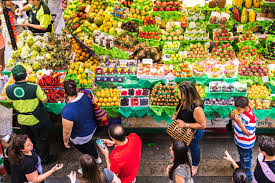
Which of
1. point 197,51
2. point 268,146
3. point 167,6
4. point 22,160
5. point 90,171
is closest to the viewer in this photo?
point 90,171

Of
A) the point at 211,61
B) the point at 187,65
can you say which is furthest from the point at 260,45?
the point at 187,65

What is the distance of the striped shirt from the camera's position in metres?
4.33

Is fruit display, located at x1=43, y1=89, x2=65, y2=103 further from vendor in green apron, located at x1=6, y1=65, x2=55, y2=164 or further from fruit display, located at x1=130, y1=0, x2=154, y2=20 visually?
fruit display, located at x1=130, y1=0, x2=154, y2=20

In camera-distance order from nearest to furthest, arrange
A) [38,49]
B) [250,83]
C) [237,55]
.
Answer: [250,83]
[237,55]
[38,49]

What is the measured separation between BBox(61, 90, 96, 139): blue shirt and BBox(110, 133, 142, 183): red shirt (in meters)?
1.07

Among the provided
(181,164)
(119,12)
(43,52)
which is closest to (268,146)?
(181,164)

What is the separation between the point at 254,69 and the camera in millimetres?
5438

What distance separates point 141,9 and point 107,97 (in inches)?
92.1

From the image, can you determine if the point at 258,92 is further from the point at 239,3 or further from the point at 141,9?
the point at 141,9

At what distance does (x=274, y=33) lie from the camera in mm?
6098

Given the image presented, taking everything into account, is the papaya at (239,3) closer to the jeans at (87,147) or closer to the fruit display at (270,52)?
the fruit display at (270,52)

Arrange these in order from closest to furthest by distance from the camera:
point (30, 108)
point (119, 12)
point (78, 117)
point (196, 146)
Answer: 1. point (78, 117)
2. point (196, 146)
3. point (30, 108)
4. point (119, 12)

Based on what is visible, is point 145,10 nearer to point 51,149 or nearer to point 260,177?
point 51,149

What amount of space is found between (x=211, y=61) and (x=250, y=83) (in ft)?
2.80
